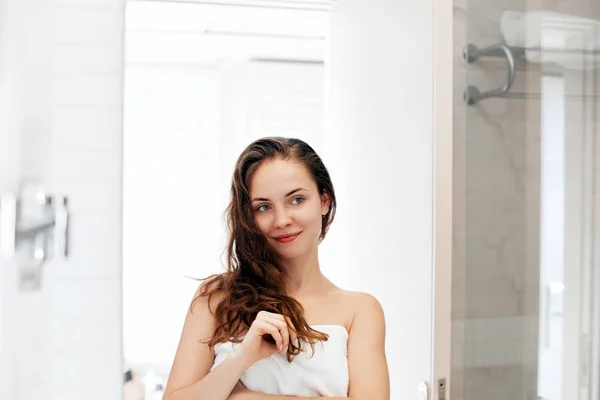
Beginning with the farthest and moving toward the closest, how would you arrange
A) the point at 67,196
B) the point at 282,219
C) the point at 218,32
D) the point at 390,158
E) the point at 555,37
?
the point at 218,32 < the point at 390,158 < the point at 555,37 < the point at 282,219 < the point at 67,196

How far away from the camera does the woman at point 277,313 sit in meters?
1.08

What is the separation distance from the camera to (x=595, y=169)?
1275mm

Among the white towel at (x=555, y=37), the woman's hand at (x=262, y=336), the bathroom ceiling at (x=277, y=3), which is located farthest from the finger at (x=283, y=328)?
the bathroom ceiling at (x=277, y=3)

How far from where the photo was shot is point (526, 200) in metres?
1.30

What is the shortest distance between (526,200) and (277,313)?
1.69 feet

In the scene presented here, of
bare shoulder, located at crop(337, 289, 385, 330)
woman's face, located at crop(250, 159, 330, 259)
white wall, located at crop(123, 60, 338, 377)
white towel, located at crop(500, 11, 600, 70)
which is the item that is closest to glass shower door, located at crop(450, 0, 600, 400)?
white towel, located at crop(500, 11, 600, 70)

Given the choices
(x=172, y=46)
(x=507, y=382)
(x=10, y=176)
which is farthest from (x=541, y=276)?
(x=172, y=46)

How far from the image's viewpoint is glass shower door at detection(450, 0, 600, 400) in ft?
4.16

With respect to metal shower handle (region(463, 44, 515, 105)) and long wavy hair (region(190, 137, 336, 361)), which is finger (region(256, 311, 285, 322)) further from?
metal shower handle (region(463, 44, 515, 105))

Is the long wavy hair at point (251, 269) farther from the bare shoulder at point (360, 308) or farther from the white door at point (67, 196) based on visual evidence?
the white door at point (67, 196)

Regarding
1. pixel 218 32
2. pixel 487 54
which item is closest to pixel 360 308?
A: pixel 487 54

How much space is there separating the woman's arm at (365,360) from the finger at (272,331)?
10 centimetres

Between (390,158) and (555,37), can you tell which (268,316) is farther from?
(555,37)

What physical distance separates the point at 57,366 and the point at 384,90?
961 mm
